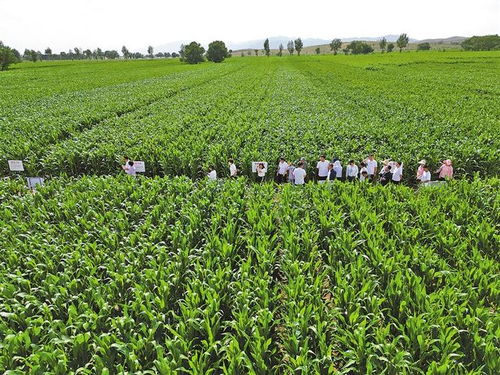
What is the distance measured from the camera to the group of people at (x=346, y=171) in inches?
480

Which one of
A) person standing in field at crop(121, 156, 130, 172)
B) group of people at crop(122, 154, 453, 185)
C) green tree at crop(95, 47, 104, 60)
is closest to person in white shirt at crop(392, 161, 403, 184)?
group of people at crop(122, 154, 453, 185)

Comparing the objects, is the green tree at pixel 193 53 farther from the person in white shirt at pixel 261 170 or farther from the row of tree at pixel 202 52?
the person in white shirt at pixel 261 170

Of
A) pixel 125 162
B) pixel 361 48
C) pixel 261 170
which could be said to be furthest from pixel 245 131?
pixel 361 48

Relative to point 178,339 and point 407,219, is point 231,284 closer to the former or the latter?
point 178,339

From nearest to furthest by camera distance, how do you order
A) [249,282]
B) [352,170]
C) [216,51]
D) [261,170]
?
[249,282] < [352,170] < [261,170] < [216,51]

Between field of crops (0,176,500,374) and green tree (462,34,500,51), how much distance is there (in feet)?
394

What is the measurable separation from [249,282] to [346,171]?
26.6 feet

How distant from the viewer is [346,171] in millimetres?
12922

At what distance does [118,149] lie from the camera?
14.9 metres

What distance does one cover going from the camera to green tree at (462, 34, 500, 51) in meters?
103

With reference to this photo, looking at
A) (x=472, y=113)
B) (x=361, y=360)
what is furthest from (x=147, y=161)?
(x=472, y=113)

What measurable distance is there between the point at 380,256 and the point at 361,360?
7.44ft

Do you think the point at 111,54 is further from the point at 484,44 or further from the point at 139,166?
the point at 139,166

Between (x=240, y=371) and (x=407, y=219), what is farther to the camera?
(x=407, y=219)
